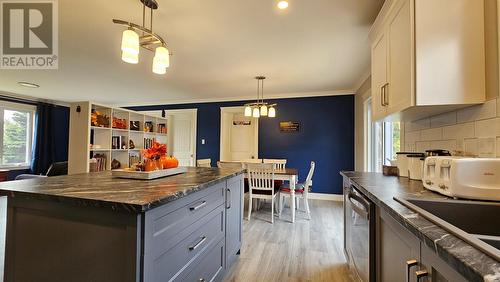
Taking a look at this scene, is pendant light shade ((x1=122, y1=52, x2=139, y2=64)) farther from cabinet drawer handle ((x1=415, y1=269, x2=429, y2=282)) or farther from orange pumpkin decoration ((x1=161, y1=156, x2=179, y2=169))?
cabinet drawer handle ((x1=415, y1=269, x2=429, y2=282))

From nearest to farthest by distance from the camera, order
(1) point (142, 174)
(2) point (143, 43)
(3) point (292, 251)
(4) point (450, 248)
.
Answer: (4) point (450, 248) → (1) point (142, 174) → (2) point (143, 43) → (3) point (292, 251)

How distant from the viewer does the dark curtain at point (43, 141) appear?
5685 millimetres

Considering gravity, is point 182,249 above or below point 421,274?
below

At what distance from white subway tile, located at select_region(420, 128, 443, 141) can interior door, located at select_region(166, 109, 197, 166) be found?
4.88m

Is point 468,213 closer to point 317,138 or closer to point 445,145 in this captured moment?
point 445,145

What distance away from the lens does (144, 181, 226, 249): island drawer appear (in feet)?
3.15

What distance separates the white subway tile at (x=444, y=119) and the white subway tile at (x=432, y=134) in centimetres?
4

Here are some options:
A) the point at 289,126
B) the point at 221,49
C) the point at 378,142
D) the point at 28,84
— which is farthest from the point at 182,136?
the point at 378,142

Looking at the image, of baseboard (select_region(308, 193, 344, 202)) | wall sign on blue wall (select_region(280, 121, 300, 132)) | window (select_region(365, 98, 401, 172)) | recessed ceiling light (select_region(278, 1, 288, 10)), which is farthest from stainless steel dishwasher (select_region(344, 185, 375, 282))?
wall sign on blue wall (select_region(280, 121, 300, 132))

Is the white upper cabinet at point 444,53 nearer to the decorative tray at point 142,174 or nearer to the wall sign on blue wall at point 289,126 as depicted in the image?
the decorative tray at point 142,174

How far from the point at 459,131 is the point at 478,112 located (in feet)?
0.61

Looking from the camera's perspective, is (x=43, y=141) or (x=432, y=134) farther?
(x=43, y=141)

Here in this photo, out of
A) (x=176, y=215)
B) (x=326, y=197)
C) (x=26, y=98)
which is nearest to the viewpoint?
(x=176, y=215)

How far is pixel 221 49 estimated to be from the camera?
2828 mm
